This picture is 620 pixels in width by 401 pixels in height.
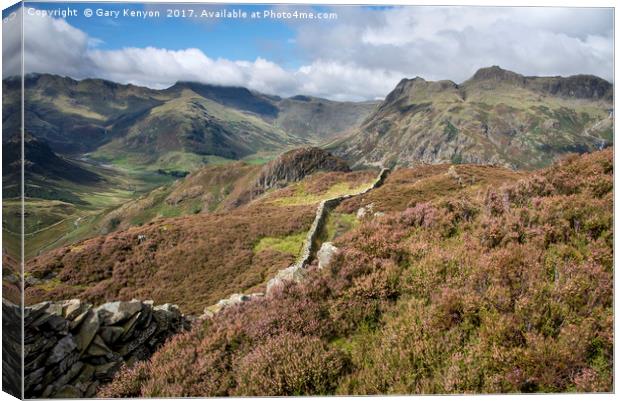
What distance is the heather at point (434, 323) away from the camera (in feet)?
20.3

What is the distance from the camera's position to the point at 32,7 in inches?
329

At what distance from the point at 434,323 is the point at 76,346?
21.6 ft

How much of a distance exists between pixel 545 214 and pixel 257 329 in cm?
661

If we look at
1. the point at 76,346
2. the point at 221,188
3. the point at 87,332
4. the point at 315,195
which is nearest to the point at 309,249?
the point at 87,332

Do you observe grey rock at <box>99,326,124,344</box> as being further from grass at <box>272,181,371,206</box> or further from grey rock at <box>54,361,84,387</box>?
grass at <box>272,181,371,206</box>

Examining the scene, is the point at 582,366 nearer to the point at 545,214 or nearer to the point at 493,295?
the point at 493,295

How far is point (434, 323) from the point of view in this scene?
264 inches

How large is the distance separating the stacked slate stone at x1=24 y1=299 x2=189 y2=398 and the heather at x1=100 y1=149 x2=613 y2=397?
60 centimetres

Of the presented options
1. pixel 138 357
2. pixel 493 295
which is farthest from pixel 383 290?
pixel 138 357

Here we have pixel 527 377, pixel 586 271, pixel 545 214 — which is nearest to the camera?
pixel 527 377

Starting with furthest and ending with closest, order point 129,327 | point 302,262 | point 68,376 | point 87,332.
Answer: point 302,262, point 129,327, point 87,332, point 68,376

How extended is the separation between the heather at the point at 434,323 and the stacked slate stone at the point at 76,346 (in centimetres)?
60

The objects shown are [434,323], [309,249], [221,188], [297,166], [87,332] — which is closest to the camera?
[434,323]

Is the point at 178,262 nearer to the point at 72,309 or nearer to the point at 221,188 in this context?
the point at 72,309
